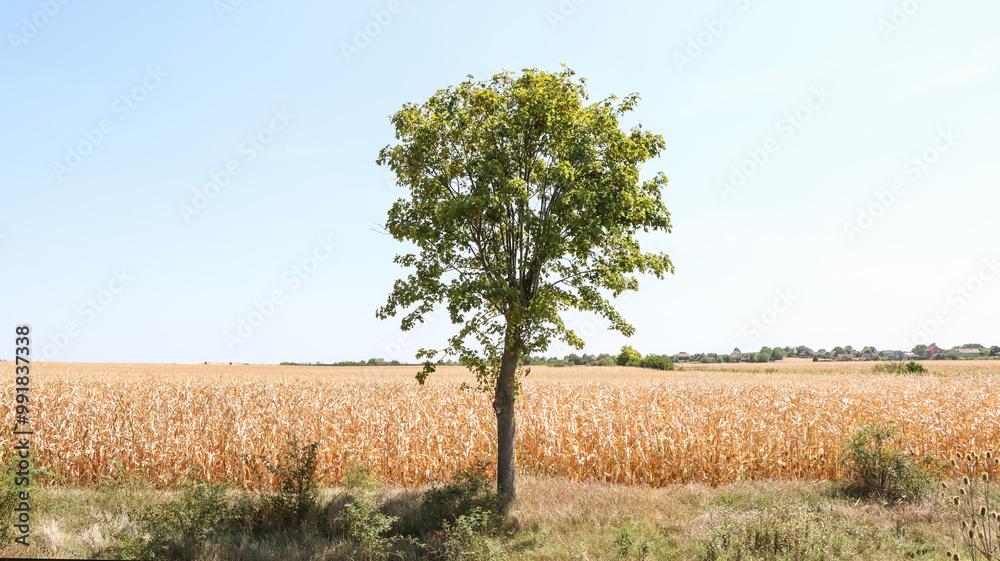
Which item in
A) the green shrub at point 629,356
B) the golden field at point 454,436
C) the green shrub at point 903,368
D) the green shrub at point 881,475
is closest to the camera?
the green shrub at point 881,475

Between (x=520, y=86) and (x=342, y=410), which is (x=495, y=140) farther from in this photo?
(x=342, y=410)

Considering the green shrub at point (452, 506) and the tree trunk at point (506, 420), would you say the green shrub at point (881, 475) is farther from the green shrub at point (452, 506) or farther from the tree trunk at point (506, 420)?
the green shrub at point (452, 506)

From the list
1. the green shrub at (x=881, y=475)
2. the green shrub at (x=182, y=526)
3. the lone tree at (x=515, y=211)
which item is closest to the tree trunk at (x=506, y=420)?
the lone tree at (x=515, y=211)

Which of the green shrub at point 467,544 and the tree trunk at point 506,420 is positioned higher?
the tree trunk at point 506,420

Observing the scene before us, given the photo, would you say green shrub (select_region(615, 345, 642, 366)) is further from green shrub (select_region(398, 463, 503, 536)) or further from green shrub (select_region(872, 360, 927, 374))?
green shrub (select_region(398, 463, 503, 536))

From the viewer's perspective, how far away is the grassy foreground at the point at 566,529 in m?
8.20

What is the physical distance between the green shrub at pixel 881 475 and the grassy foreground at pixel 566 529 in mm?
322

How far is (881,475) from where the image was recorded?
11.4 metres

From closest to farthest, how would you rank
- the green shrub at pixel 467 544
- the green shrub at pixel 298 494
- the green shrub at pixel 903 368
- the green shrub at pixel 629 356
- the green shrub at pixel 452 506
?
the green shrub at pixel 467 544 → the green shrub at pixel 452 506 → the green shrub at pixel 298 494 → the green shrub at pixel 903 368 → the green shrub at pixel 629 356

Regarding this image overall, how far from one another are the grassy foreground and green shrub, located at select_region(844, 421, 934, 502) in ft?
1.05

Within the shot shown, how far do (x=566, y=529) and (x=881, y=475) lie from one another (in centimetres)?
666

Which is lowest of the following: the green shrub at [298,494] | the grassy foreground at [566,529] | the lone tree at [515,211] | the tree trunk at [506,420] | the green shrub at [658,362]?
the green shrub at [658,362]

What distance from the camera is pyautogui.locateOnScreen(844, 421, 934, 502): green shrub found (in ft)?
36.7

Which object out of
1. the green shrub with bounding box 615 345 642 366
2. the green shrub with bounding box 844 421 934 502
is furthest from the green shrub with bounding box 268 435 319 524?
the green shrub with bounding box 615 345 642 366
